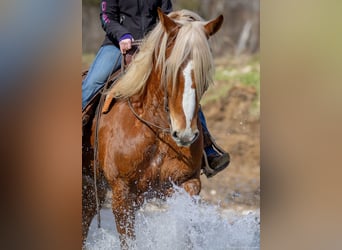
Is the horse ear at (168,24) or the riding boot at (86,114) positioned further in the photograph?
the riding boot at (86,114)

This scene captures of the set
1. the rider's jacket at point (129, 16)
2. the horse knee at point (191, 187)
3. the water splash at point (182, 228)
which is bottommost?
the water splash at point (182, 228)

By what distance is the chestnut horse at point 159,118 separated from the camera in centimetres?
329

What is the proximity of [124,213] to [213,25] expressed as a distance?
4.26ft

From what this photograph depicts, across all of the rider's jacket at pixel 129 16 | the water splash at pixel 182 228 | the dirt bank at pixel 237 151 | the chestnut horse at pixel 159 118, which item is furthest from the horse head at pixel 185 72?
the water splash at pixel 182 228

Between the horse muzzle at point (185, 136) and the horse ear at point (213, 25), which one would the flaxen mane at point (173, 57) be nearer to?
the horse ear at point (213, 25)

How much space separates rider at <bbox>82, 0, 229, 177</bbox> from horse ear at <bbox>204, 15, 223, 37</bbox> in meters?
0.34

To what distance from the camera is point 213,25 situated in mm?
3418

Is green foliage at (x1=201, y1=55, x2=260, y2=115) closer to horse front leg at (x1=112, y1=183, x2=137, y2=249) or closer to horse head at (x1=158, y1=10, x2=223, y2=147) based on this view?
horse head at (x1=158, y1=10, x2=223, y2=147)

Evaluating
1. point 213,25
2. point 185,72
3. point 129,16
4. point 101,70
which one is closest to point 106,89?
point 101,70

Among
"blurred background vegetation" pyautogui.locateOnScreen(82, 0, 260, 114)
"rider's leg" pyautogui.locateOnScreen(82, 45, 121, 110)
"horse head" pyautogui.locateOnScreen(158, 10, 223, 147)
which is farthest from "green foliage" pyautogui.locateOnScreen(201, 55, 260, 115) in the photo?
"rider's leg" pyautogui.locateOnScreen(82, 45, 121, 110)

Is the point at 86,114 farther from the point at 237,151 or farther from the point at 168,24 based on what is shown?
the point at 237,151
